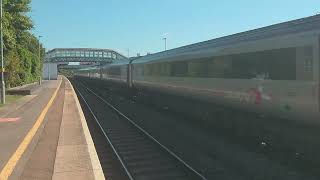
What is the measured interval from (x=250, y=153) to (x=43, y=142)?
→ 20.5 ft

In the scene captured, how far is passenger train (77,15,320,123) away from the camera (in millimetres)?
11734

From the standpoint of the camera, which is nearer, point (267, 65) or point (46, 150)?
point (267, 65)

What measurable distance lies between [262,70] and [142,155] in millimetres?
3951

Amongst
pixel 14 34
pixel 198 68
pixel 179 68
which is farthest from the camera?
pixel 14 34

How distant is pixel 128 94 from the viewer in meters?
41.3

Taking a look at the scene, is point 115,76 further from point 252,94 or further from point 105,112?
point 252,94

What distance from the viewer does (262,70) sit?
14.1 metres

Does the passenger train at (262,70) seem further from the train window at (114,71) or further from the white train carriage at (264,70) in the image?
the train window at (114,71)

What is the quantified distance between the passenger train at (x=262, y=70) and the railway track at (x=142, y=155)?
2.46 m

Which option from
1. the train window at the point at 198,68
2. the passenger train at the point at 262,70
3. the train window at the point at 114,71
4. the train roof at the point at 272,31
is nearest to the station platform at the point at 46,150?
the passenger train at the point at 262,70

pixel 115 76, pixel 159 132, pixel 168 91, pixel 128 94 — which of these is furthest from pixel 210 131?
pixel 115 76

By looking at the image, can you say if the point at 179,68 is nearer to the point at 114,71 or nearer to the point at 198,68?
the point at 198,68

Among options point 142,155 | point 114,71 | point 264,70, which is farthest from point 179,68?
point 114,71

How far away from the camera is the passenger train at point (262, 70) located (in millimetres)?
11734
